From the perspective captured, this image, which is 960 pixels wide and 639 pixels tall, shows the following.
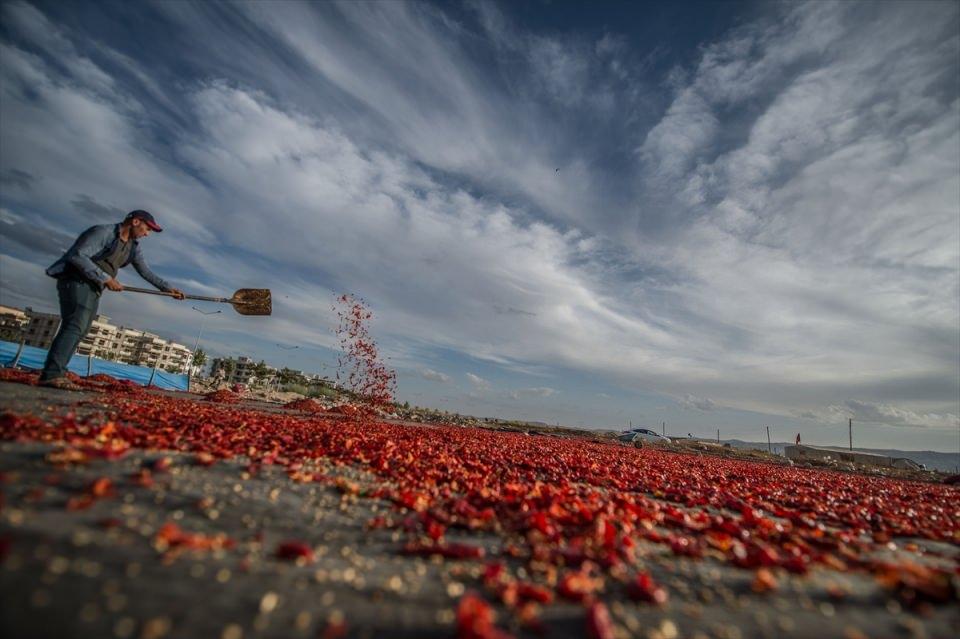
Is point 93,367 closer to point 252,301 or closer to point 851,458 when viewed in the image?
point 252,301

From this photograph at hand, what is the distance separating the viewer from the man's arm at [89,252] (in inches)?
321

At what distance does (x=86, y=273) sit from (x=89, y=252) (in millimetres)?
558

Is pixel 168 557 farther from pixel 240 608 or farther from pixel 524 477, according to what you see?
pixel 524 477

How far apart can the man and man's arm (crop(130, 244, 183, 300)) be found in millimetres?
31

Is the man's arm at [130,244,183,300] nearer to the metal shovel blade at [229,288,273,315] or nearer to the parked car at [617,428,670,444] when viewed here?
the metal shovel blade at [229,288,273,315]

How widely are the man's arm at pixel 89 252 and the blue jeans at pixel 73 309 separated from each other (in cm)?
29

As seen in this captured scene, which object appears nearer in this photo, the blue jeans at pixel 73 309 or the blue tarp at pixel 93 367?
the blue jeans at pixel 73 309

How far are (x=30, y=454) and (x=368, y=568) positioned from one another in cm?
389

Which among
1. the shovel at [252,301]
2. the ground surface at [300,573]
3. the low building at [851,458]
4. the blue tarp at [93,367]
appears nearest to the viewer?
the ground surface at [300,573]

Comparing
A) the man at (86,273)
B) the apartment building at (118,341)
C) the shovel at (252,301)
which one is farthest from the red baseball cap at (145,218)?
the apartment building at (118,341)

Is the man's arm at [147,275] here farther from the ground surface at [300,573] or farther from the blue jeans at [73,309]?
the ground surface at [300,573]

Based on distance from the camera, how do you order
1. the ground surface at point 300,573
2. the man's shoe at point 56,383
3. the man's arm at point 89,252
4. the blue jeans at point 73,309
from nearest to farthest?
the ground surface at point 300,573 → the man's arm at point 89,252 → the blue jeans at point 73,309 → the man's shoe at point 56,383

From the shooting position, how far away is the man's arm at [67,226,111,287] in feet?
26.8

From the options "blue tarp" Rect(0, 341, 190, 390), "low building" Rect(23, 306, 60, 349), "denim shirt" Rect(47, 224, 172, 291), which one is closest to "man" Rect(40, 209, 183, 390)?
"denim shirt" Rect(47, 224, 172, 291)
